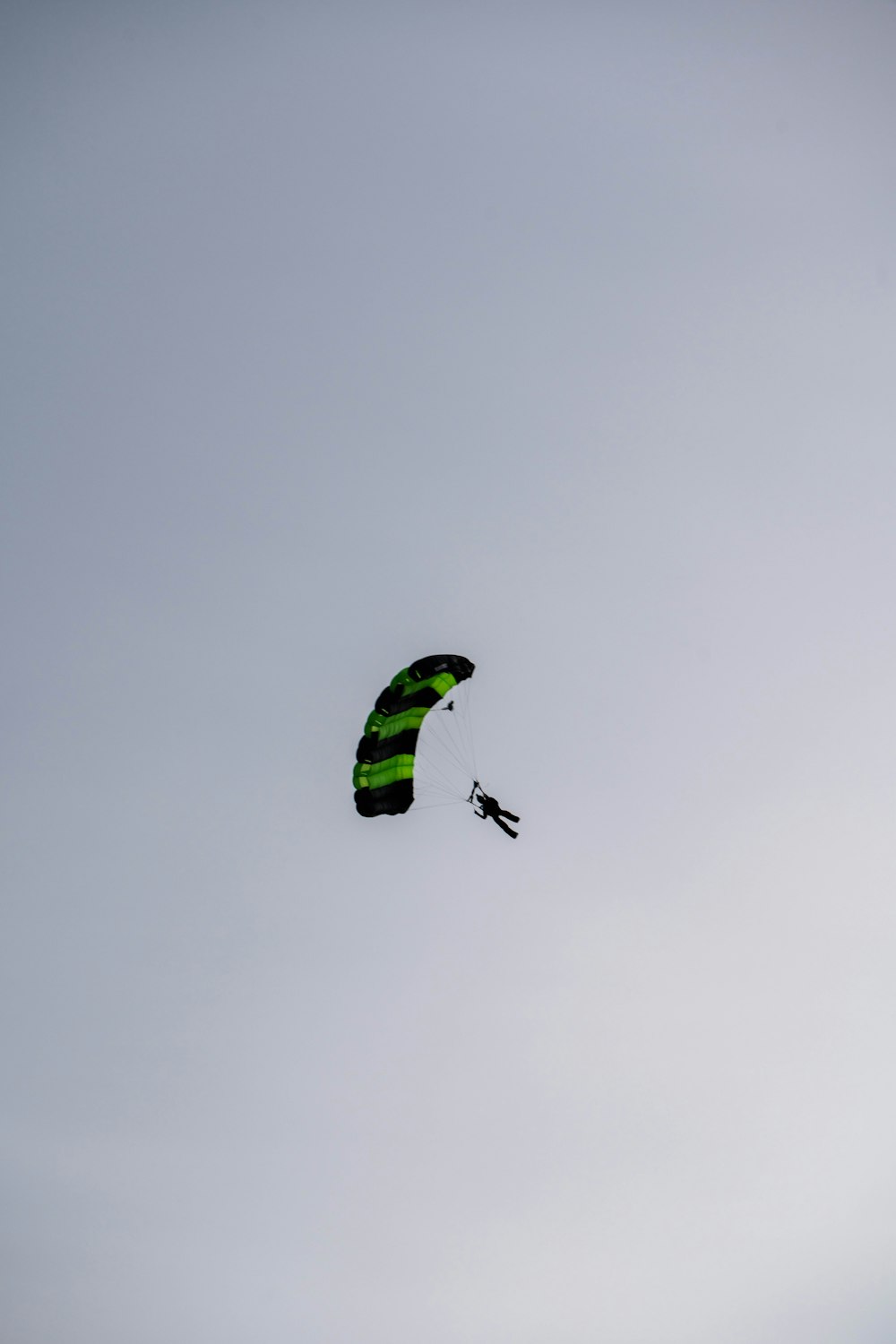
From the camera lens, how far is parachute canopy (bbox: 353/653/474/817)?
72.2 ft

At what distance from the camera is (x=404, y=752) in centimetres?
2220

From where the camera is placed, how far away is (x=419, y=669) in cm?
2238

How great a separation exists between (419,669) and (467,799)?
9.55ft

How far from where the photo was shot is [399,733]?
22.5 m

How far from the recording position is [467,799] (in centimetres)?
2234

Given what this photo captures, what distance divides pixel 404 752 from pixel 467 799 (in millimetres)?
1663

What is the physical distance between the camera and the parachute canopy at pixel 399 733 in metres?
22.0

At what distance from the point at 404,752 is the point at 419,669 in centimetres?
178

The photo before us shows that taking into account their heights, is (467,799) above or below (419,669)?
below
